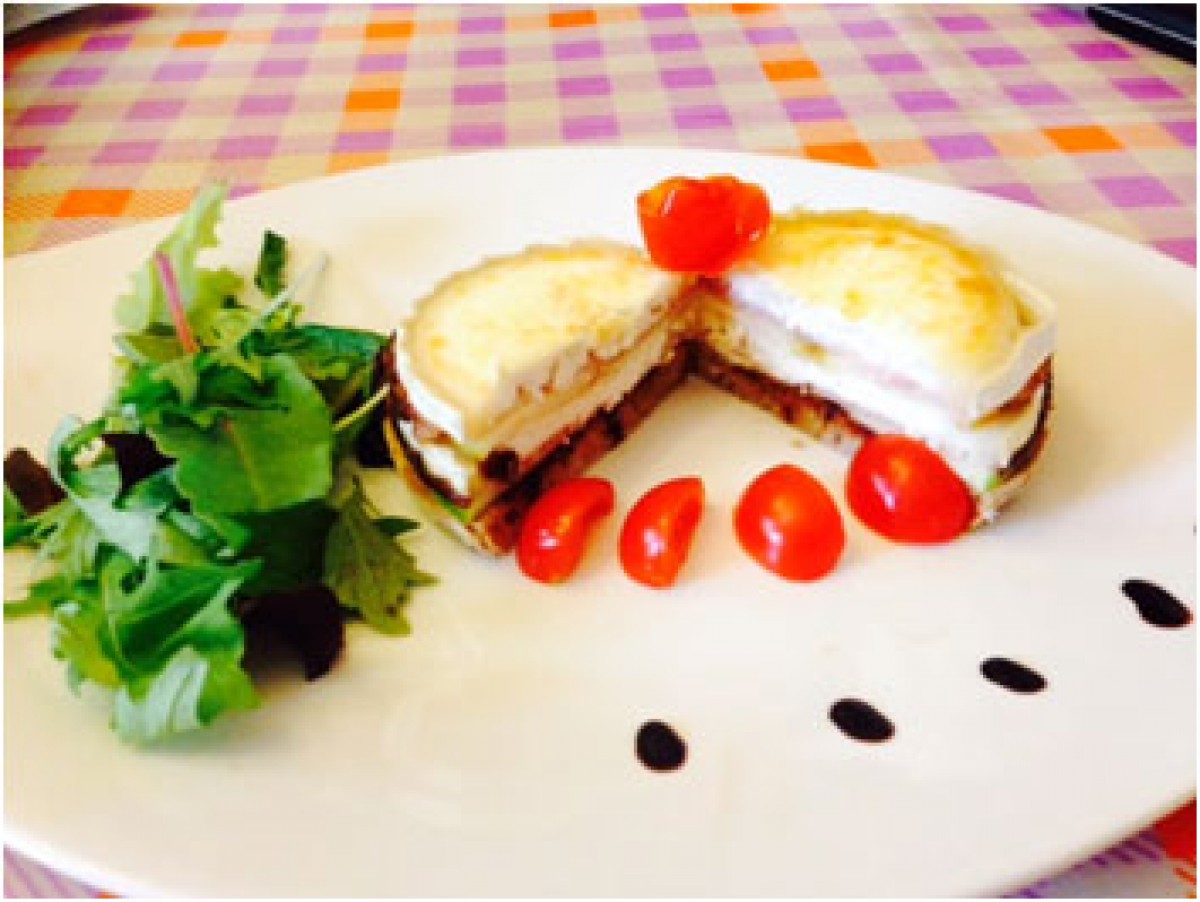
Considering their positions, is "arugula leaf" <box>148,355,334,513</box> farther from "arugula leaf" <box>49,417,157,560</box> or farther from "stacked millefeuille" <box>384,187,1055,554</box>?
"stacked millefeuille" <box>384,187,1055,554</box>

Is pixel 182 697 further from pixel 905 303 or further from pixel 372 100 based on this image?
pixel 372 100

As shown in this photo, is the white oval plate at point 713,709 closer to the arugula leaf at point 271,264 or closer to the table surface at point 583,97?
the arugula leaf at point 271,264

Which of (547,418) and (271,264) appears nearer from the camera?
(547,418)

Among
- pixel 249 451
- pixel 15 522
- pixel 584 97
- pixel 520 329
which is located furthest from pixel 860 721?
pixel 584 97

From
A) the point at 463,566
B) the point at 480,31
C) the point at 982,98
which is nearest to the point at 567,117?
the point at 480,31

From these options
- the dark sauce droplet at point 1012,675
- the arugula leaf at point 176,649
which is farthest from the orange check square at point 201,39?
the dark sauce droplet at point 1012,675
